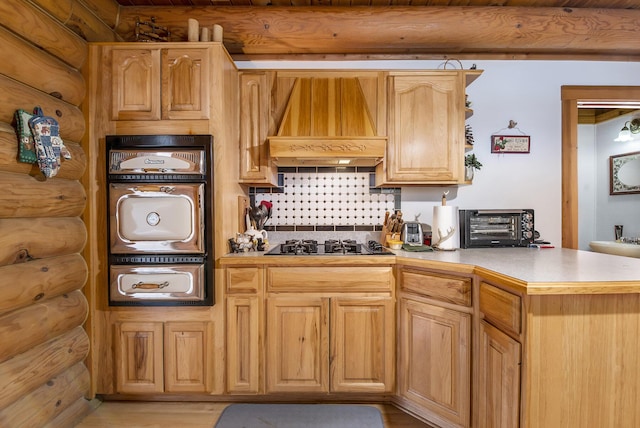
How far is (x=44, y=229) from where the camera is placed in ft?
5.35

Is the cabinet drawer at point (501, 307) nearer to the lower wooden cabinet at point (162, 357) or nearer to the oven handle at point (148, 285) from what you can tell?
the lower wooden cabinet at point (162, 357)

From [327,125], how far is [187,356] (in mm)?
1838

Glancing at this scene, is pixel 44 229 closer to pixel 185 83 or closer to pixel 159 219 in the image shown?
pixel 159 219

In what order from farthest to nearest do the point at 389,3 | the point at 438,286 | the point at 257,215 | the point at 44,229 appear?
the point at 257,215, the point at 389,3, the point at 438,286, the point at 44,229

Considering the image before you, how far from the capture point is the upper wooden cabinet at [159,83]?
1.96m

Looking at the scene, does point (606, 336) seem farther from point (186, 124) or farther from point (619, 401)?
point (186, 124)

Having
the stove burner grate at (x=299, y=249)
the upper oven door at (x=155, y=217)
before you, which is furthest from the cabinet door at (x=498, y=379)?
the upper oven door at (x=155, y=217)

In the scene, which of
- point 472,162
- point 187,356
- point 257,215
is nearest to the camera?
point 187,356

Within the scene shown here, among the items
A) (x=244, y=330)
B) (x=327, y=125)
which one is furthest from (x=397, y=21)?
(x=244, y=330)

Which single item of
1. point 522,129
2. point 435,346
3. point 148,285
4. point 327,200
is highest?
point 522,129

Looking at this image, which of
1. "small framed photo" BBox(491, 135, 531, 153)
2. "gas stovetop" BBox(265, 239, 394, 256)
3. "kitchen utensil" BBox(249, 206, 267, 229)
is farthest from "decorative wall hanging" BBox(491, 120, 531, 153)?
"kitchen utensil" BBox(249, 206, 267, 229)

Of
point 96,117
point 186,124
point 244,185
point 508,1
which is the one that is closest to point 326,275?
point 244,185

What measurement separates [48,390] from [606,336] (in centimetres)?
273

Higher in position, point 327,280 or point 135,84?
point 135,84
